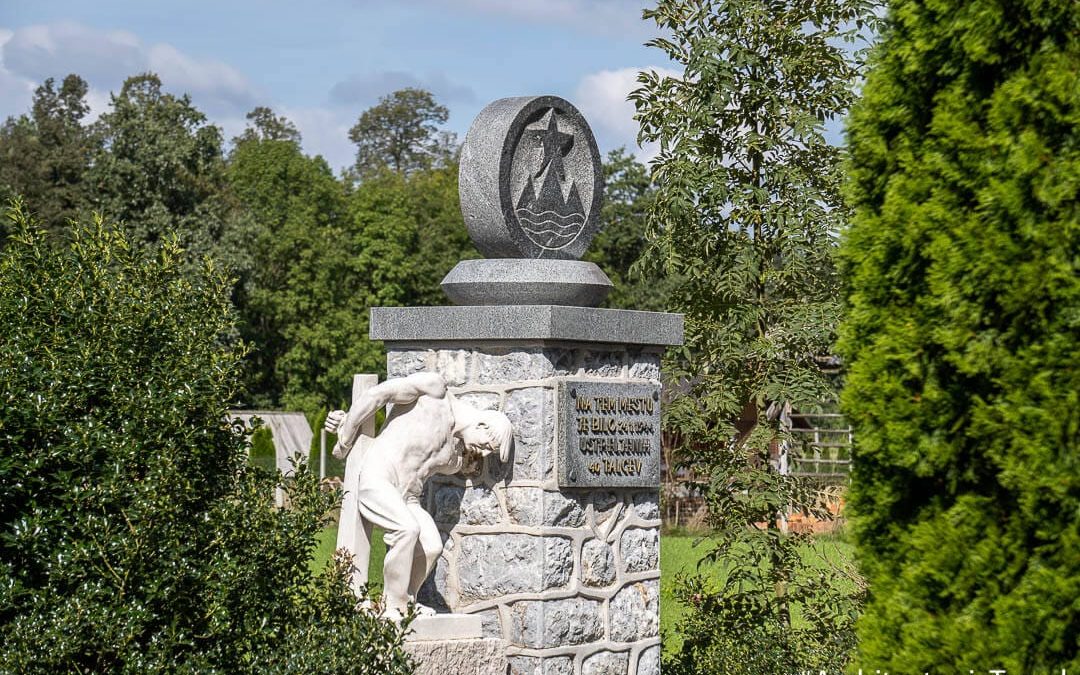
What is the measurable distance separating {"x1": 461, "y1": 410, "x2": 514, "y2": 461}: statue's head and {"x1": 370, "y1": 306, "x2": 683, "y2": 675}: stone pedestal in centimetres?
17

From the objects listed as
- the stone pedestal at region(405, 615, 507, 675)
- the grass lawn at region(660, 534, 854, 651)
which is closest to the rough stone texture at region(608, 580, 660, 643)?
the stone pedestal at region(405, 615, 507, 675)

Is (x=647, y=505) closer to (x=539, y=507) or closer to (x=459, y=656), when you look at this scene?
(x=539, y=507)

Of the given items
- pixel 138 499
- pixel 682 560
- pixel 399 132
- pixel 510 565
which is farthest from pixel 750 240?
pixel 399 132

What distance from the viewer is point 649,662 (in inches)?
289

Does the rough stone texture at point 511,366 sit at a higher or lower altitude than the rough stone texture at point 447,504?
higher

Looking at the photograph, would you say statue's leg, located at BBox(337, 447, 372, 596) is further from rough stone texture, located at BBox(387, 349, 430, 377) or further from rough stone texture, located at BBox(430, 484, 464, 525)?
A: rough stone texture, located at BBox(387, 349, 430, 377)

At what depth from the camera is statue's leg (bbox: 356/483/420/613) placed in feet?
21.3

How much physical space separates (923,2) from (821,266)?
489cm

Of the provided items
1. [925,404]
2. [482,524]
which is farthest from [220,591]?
[925,404]

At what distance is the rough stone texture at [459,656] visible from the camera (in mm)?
6430

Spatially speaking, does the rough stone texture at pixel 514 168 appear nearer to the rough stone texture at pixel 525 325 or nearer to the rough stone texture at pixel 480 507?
the rough stone texture at pixel 525 325

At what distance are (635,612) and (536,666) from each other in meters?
0.73

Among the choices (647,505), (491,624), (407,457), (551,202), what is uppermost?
(551,202)

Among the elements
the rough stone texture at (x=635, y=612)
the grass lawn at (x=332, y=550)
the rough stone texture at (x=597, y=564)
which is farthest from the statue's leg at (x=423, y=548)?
the grass lawn at (x=332, y=550)
